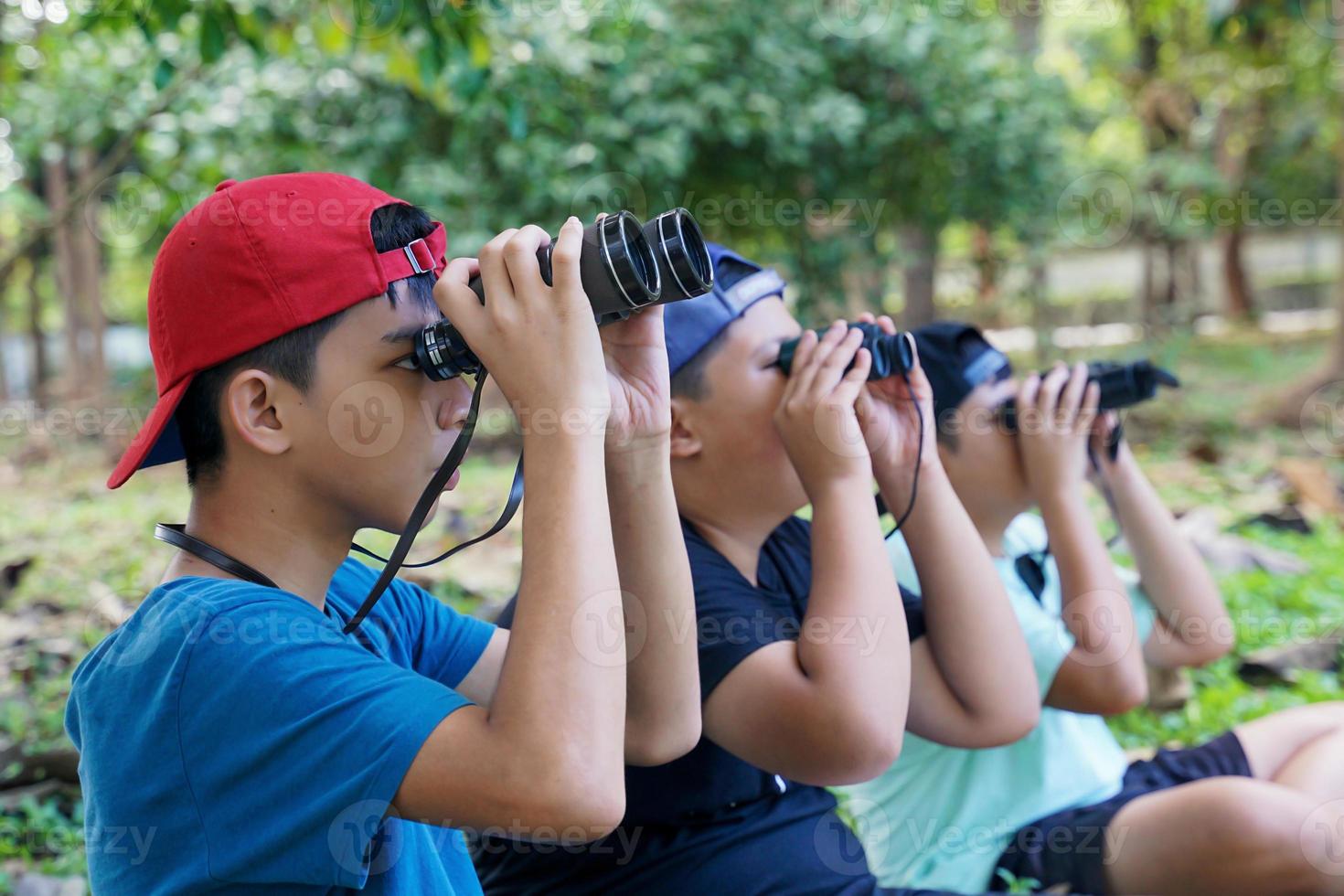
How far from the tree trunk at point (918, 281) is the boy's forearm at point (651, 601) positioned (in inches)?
284

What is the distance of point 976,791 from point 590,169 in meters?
3.91

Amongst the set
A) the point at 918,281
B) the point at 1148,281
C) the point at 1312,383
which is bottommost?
the point at 1312,383

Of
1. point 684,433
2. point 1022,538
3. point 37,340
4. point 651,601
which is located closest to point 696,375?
point 684,433

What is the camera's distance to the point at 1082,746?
2.38 meters

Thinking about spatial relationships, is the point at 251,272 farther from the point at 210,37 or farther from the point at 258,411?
the point at 210,37

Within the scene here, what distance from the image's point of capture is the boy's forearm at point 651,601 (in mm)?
1455

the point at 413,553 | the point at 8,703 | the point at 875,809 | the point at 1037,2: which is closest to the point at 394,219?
the point at 875,809

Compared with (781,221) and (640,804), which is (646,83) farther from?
(640,804)

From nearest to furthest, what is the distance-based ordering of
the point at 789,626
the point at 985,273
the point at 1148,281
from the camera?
the point at 789,626
the point at 985,273
the point at 1148,281

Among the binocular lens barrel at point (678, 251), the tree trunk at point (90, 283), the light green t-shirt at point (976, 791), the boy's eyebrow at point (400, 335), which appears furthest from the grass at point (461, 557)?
the binocular lens barrel at point (678, 251)

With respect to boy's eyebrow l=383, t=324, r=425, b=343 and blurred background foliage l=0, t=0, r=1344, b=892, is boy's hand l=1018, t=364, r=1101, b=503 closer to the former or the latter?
blurred background foliage l=0, t=0, r=1344, b=892

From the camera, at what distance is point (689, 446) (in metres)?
1.96

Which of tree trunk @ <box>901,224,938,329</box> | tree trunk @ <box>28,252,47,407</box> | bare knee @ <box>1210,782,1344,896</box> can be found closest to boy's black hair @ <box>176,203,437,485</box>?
bare knee @ <box>1210,782,1344,896</box>

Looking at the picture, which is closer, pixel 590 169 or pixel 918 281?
pixel 590 169
